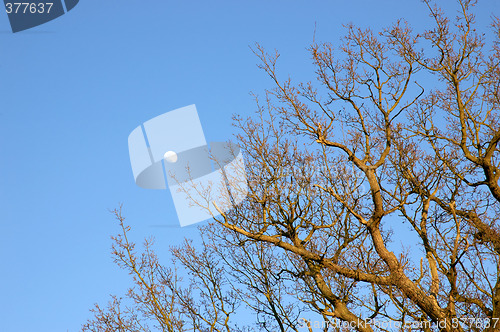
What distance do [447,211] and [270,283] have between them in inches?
138

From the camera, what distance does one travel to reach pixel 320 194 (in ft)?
31.8

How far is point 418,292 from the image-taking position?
876cm

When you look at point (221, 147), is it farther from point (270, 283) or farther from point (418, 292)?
point (418, 292)

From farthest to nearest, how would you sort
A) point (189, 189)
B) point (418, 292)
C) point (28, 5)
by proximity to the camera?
point (28, 5) → point (189, 189) → point (418, 292)

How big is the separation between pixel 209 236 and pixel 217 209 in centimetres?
238

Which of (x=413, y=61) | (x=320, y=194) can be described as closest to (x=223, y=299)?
(x=320, y=194)

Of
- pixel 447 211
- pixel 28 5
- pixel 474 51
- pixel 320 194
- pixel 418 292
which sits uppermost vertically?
pixel 28 5

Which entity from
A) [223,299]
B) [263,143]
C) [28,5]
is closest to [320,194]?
[263,143]

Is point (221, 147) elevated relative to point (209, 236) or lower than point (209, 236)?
elevated

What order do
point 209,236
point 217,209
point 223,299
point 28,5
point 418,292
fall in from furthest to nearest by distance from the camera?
1. point 28,5
2. point 209,236
3. point 223,299
4. point 217,209
5. point 418,292

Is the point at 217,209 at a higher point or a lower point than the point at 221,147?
lower

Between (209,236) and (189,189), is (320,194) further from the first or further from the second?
(209,236)

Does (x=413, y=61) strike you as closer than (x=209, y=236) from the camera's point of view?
Yes

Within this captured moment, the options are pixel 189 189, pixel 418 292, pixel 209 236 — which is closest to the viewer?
pixel 418 292
